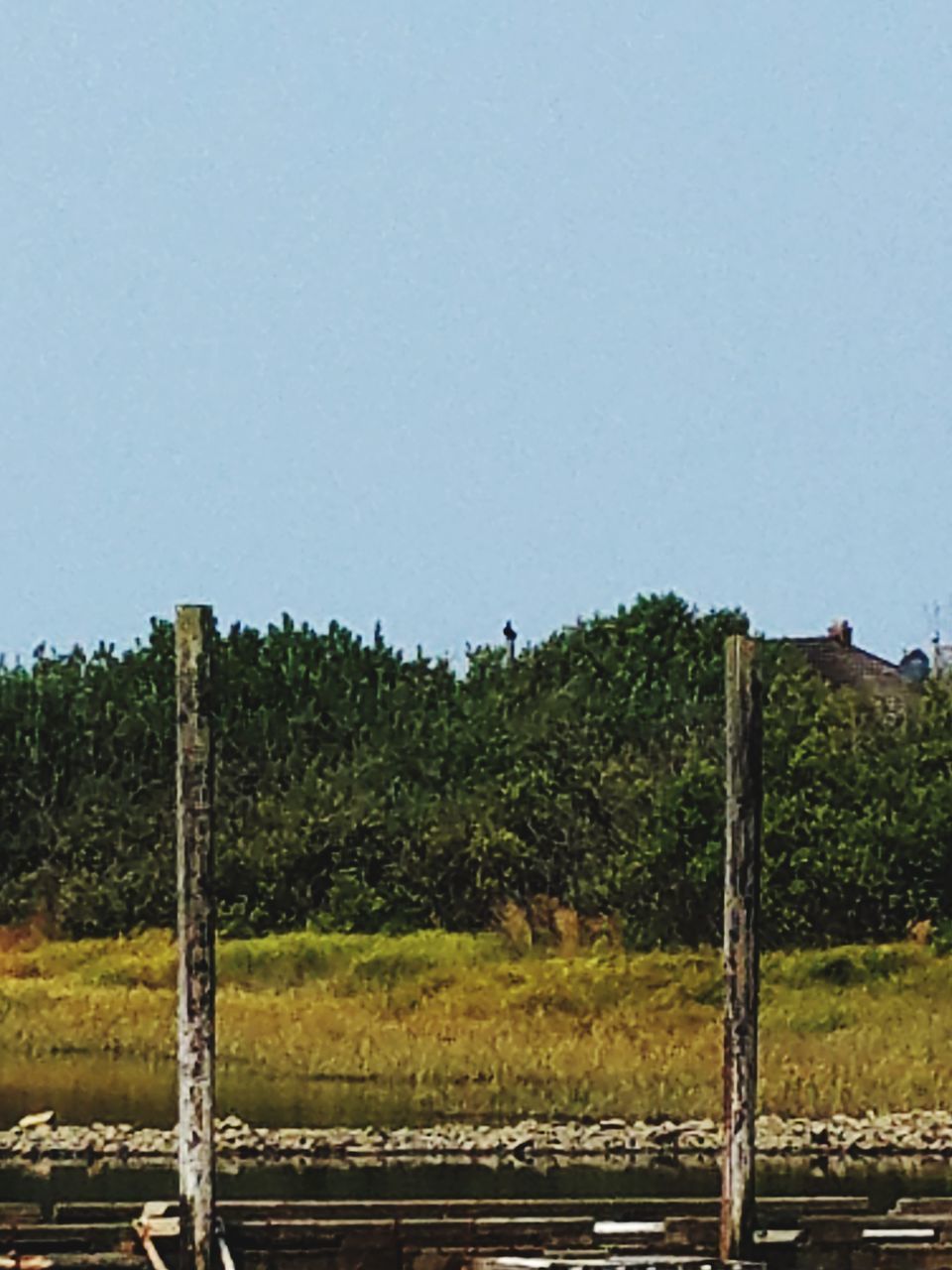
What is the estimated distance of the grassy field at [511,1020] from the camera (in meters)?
38.8

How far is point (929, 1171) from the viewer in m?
31.5

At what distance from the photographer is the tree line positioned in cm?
4644

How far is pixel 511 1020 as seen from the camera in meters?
42.9

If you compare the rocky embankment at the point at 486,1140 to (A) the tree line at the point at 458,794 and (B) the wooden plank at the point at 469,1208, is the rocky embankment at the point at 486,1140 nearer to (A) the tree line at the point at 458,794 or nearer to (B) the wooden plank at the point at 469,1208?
(A) the tree line at the point at 458,794

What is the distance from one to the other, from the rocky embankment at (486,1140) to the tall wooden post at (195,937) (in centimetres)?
1556

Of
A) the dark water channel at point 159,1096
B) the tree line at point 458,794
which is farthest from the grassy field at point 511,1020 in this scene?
the tree line at point 458,794

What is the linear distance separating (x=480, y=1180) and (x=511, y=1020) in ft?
41.9

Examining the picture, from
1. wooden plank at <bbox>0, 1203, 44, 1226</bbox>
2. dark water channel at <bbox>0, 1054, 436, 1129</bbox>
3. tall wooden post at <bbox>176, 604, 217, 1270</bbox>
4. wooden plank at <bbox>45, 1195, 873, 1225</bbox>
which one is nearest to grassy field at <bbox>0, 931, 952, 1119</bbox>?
dark water channel at <bbox>0, 1054, 436, 1129</bbox>

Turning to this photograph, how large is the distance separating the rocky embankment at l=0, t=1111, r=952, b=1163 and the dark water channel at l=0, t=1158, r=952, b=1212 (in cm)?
98

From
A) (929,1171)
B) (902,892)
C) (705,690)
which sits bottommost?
(929,1171)

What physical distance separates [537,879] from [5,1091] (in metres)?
11.8

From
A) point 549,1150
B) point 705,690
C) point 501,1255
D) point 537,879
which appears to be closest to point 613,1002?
point 537,879

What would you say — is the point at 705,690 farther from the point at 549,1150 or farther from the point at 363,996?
the point at 549,1150

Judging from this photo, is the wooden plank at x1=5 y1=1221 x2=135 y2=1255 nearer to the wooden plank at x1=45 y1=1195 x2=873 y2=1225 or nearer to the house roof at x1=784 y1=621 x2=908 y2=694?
the wooden plank at x1=45 y1=1195 x2=873 y2=1225
